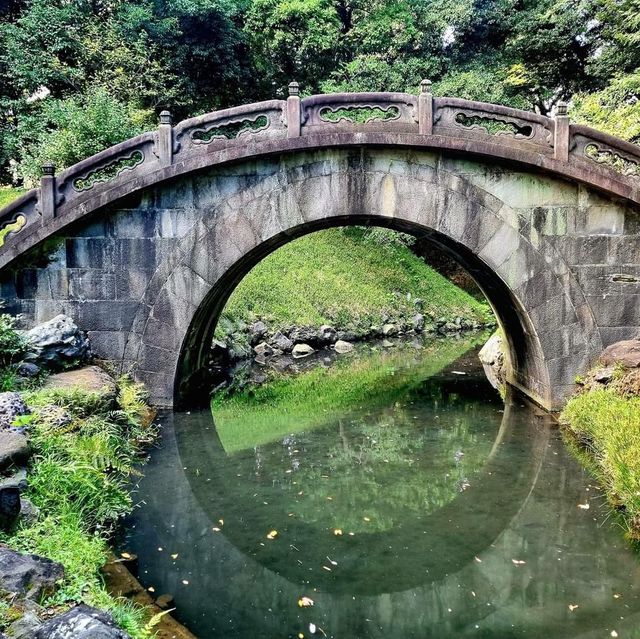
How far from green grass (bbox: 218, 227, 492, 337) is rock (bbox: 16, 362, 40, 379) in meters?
7.98

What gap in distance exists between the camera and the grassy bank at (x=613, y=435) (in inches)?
243

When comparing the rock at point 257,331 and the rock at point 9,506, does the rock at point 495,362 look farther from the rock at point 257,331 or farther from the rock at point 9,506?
the rock at point 9,506

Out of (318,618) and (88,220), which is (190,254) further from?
(318,618)

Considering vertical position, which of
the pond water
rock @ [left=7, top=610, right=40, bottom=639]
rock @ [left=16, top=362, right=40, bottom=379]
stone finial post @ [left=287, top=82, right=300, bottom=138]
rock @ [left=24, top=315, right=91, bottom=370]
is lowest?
the pond water

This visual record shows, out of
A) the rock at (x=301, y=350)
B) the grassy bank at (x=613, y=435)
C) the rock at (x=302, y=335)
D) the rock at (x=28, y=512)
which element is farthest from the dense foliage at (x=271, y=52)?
the rock at (x=28, y=512)

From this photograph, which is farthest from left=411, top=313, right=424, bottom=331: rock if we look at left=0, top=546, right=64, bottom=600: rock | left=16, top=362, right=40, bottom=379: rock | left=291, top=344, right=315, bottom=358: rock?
left=0, top=546, right=64, bottom=600: rock

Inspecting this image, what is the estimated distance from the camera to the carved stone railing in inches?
360

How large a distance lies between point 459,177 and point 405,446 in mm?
4039

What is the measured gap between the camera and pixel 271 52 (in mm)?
24391

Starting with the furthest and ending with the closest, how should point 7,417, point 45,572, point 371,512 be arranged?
point 371,512 < point 7,417 < point 45,572

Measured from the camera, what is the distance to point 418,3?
82.1 feet

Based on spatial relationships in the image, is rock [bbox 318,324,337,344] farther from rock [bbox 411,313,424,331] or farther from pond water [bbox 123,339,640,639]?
pond water [bbox 123,339,640,639]

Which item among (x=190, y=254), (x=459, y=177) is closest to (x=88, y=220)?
(x=190, y=254)

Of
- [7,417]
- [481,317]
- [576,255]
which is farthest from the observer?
[481,317]
